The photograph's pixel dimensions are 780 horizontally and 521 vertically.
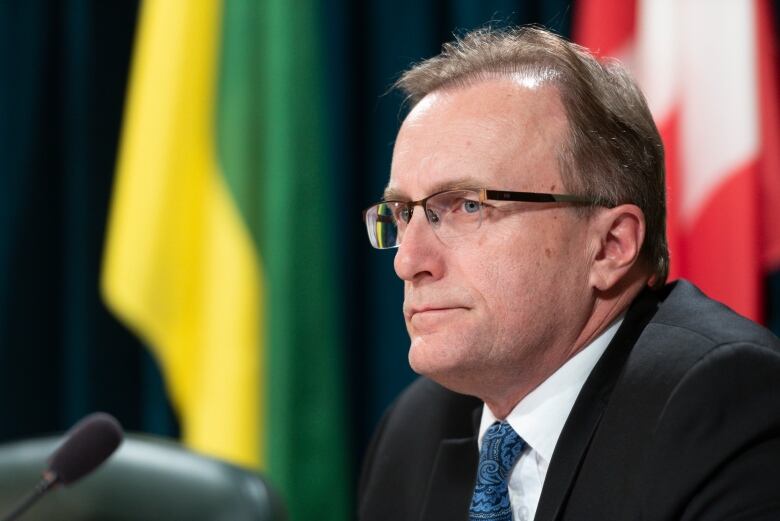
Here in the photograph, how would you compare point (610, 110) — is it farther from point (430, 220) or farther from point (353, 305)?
point (353, 305)

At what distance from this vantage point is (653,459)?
145 centimetres

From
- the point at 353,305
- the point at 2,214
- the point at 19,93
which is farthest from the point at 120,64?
the point at 353,305

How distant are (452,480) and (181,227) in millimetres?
1722

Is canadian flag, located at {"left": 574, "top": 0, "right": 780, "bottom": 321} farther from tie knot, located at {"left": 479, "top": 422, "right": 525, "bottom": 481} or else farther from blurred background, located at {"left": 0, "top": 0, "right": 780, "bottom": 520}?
tie knot, located at {"left": 479, "top": 422, "right": 525, "bottom": 481}

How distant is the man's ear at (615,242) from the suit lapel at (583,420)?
0.08m

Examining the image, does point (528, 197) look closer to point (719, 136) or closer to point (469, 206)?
point (469, 206)

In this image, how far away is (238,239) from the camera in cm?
324

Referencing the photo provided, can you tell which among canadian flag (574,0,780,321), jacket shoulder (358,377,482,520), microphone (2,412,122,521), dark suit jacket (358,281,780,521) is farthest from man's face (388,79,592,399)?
canadian flag (574,0,780,321)

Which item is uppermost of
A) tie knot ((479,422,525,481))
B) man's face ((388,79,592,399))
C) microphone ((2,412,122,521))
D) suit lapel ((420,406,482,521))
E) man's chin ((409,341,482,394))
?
man's face ((388,79,592,399))

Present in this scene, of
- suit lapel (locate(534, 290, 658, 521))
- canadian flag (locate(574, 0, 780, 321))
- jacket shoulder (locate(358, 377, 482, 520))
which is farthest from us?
canadian flag (locate(574, 0, 780, 321))

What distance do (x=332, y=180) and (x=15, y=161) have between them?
1218 mm

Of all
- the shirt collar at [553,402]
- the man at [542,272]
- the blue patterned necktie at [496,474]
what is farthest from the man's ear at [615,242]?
the blue patterned necktie at [496,474]

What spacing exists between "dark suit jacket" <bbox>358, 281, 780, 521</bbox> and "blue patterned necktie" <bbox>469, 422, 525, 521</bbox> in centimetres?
14

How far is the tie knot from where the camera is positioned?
175cm
